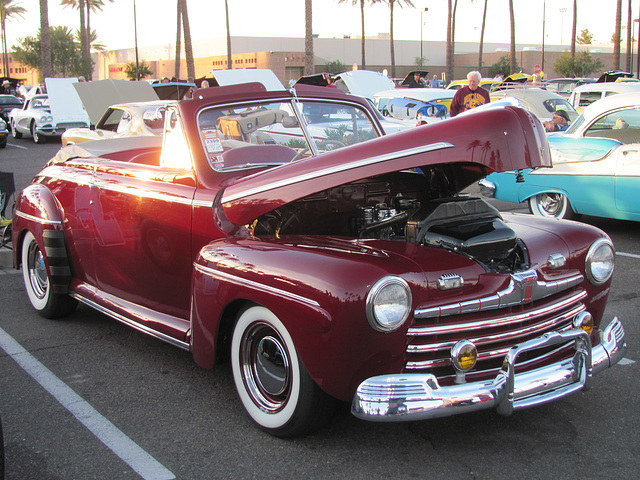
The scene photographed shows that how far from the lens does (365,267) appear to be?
8.86ft

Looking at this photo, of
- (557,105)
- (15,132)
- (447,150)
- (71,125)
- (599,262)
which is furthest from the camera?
(15,132)

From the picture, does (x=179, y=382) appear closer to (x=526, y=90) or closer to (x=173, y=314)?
(x=173, y=314)

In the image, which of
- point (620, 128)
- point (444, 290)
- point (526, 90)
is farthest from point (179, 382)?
point (526, 90)

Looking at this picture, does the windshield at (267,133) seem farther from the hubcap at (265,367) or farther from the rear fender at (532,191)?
the rear fender at (532,191)

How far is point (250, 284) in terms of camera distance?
9.77 ft

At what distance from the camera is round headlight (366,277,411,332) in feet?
8.60

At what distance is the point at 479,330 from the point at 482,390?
26 centimetres

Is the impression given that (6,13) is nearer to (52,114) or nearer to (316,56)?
(316,56)

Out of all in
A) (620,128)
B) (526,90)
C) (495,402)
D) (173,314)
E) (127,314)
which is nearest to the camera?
(495,402)

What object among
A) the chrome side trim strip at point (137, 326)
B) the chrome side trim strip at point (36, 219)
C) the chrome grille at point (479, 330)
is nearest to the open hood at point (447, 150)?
the chrome grille at point (479, 330)

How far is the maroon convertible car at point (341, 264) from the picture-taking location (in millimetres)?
2678

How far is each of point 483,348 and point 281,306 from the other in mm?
867

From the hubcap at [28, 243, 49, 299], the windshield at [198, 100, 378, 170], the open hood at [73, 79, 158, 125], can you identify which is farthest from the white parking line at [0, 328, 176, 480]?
the open hood at [73, 79, 158, 125]

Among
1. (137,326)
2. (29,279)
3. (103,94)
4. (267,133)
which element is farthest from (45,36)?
(137,326)
